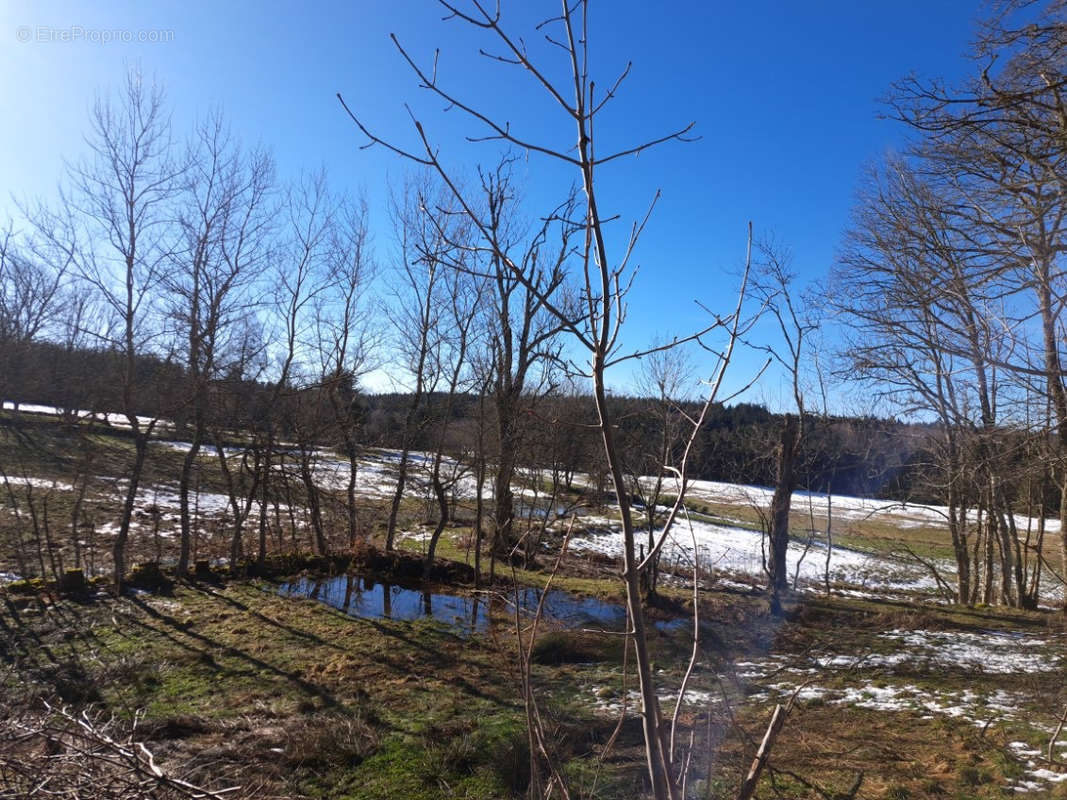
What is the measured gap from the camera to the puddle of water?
9141 millimetres

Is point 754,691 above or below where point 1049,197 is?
below

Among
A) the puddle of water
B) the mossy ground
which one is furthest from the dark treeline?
the mossy ground

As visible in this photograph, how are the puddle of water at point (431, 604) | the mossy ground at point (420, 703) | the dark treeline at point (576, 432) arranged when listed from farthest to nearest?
the dark treeline at point (576, 432), the puddle of water at point (431, 604), the mossy ground at point (420, 703)

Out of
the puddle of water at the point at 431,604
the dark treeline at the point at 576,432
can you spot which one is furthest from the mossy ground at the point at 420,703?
the dark treeline at the point at 576,432

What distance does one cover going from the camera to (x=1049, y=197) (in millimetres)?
4551

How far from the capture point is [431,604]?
10070 millimetres

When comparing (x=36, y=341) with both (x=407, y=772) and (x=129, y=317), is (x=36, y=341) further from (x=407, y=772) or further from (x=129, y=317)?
(x=407, y=772)

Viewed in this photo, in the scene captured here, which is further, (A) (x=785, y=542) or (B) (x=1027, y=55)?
(A) (x=785, y=542)

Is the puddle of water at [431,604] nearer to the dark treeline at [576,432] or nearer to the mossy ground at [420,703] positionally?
the mossy ground at [420,703]

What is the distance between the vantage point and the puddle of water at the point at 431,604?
914 cm

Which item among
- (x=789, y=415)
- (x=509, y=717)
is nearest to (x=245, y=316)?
(x=509, y=717)

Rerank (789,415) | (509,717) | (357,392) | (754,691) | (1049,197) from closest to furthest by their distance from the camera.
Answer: (1049,197)
(509,717)
(754,691)
(789,415)
(357,392)

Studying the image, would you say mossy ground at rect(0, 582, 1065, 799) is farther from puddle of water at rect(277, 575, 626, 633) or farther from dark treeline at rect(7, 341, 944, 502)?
dark treeline at rect(7, 341, 944, 502)

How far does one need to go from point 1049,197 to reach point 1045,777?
408 cm
